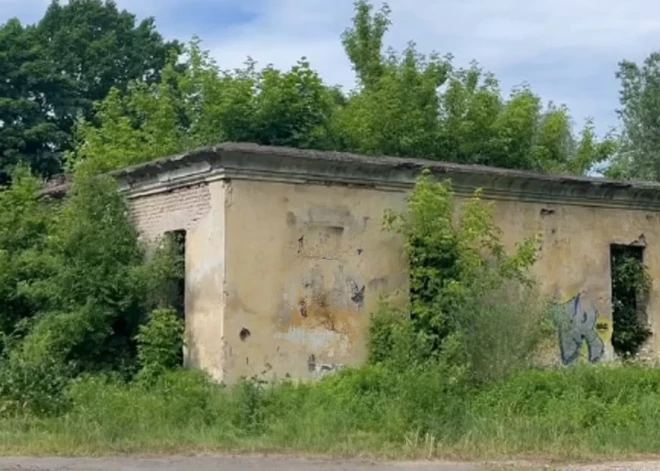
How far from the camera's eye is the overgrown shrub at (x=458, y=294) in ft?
52.8

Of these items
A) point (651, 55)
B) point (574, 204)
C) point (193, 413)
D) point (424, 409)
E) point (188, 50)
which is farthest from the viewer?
point (651, 55)

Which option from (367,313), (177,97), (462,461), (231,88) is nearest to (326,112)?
(231,88)

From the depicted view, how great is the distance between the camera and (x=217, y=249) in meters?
16.6

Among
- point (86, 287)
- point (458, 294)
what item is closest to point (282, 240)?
point (458, 294)

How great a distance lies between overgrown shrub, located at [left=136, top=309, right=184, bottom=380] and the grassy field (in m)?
0.92

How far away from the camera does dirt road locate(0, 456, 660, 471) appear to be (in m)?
11.4

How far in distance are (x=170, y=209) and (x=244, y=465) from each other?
22.2 feet

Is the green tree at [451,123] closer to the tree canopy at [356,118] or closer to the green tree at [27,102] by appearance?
the tree canopy at [356,118]

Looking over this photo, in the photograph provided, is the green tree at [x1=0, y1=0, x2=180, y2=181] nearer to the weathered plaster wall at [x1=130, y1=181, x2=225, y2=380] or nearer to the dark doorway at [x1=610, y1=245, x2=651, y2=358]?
the weathered plaster wall at [x1=130, y1=181, x2=225, y2=380]

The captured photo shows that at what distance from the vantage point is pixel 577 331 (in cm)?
1984

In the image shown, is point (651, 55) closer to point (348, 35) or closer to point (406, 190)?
point (348, 35)

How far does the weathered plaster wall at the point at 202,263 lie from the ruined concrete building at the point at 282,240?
21 mm

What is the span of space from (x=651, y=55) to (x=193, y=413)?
2989cm

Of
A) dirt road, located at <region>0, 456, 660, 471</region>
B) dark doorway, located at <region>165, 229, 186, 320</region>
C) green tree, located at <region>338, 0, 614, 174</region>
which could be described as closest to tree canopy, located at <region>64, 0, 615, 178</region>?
green tree, located at <region>338, 0, 614, 174</region>
